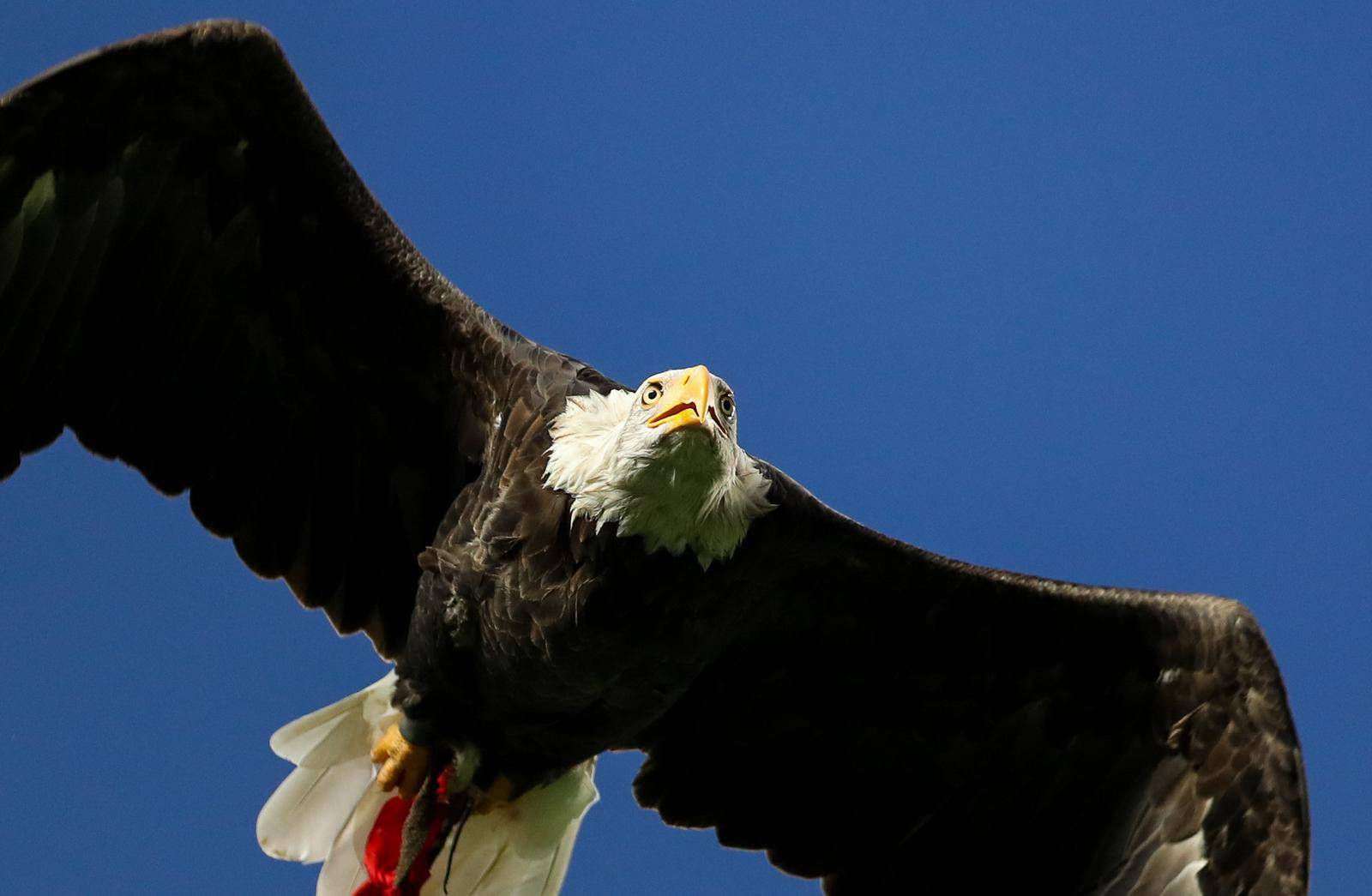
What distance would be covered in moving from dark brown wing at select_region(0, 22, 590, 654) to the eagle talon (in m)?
0.25

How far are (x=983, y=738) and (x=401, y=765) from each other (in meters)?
1.53

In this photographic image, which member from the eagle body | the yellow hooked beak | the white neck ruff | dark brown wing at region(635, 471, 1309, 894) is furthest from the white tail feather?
the yellow hooked beak

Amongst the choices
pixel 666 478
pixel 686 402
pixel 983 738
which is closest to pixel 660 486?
pixel 666 478

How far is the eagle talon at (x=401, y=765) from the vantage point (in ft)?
19.3

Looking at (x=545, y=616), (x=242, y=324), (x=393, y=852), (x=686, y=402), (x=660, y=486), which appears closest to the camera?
(x=686, y=402)

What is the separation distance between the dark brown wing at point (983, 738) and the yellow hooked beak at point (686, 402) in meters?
0.65

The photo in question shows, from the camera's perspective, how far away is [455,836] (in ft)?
19.8

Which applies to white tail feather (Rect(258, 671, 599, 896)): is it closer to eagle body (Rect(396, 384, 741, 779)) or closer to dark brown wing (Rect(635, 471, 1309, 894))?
dark brown wing (Rect(635, 471, 1309, 894))

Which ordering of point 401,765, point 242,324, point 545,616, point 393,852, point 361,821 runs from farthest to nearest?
1. point 361,821
2. point 393,852
3. point 401,765
4. point 242,324
5. point 545,616

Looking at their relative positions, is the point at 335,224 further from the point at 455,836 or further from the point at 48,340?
the point at 455,836

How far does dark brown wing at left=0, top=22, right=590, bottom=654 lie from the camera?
5434 millimetres

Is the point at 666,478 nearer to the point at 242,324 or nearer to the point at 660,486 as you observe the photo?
the point at 660,486

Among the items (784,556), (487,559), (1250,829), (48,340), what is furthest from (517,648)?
(1250,829)

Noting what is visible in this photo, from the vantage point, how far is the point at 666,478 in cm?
500
